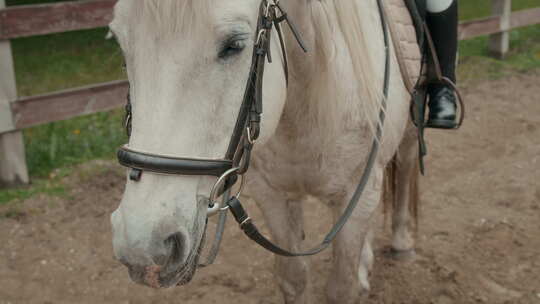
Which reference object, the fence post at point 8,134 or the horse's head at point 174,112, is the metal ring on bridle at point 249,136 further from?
the fence post at point 8,134

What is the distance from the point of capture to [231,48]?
125 centimetres

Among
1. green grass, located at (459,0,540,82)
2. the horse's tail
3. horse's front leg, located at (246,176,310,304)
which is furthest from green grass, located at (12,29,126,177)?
green grass, located at (459,0,540,82)

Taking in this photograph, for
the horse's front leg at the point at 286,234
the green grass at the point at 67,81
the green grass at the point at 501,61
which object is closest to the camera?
the horse's front leg at the point at 286,234

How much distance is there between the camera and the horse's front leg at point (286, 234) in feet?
7.23

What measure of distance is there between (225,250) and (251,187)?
1240 millimetres

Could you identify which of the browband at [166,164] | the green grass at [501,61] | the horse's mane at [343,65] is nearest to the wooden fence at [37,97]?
the horse's mane at [343,65]

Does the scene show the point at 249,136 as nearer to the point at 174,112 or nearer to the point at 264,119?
the point at 264,119

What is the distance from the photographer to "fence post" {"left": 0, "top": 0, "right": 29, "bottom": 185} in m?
3.68

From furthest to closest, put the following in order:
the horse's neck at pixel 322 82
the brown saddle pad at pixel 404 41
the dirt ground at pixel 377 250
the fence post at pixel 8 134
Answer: the fence post at pixel 8 134 < the dirt ground at pixel 377 250 < the brown saddle pad at pixel 404 41 < the horse's neck at pixel 322 82

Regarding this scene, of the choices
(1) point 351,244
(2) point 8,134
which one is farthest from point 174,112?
(2) point 8,134

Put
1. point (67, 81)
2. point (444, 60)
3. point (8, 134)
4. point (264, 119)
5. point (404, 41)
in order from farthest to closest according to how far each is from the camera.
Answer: point (67, 81) → point (8, 134) → point (444, 60) → point (404, 41) → point (264, 119)

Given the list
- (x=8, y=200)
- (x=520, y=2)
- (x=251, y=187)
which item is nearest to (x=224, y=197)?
(x=251, y=187)

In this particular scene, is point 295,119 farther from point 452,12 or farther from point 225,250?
point 225,250

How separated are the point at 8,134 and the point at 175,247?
3063mm
